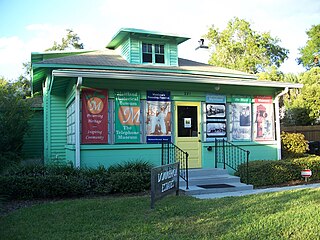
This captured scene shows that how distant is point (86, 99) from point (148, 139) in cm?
224

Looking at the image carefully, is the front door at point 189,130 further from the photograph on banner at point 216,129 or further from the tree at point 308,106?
the tree at point 308,106

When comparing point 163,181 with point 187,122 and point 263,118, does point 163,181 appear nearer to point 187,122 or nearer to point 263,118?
point 187,122

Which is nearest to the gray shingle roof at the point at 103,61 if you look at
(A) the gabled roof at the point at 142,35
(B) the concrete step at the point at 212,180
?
(A) the gabled roof at the point at 142,35

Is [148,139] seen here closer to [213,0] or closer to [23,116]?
[213,0]

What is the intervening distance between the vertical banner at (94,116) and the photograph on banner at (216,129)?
3391 mm

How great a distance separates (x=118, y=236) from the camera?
17.6ft

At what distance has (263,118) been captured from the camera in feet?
42.0

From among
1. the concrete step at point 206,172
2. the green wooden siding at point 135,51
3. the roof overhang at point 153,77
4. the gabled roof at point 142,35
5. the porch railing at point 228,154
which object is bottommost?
the concrete step at point 206,172

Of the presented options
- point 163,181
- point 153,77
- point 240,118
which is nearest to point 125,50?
point 153,77

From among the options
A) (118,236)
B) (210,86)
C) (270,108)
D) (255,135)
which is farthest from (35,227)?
(270,108)

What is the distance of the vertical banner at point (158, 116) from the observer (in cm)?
1121

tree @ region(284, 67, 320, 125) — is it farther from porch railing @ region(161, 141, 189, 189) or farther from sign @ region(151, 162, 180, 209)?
sign @ region(151, 162, 180, 209)

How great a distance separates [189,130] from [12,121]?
7.31m

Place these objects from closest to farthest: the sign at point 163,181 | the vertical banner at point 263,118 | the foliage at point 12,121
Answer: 1. the sign at point 163,181
2. the vertical banner at point 263,118
3. the foliage at point 12,121
